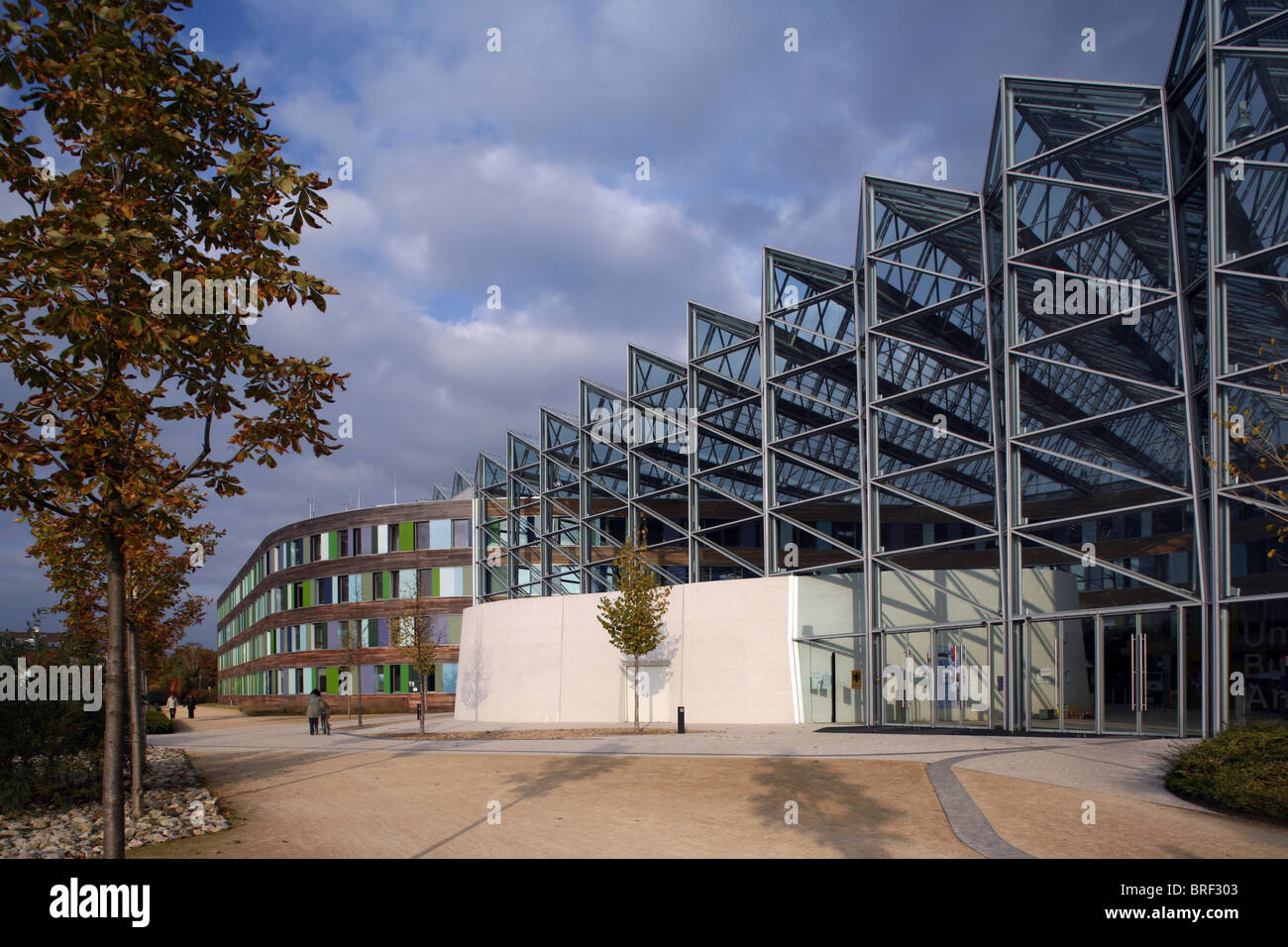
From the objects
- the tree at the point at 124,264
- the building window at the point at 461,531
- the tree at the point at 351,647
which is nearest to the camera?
the tree at the point at 124,264

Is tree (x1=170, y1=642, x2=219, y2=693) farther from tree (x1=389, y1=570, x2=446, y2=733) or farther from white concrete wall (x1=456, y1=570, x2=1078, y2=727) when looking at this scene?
white concrete wall (x1=456, y1=570, x2=1078, y2=727)

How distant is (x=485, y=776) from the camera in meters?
18.4

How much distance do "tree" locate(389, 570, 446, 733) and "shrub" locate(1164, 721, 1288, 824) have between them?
25.9 meters

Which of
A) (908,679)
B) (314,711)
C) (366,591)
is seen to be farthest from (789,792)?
(366,591)

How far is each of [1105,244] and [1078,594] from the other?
10321 mm

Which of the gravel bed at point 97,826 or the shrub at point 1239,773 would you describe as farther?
the gravel bed at point 97,826

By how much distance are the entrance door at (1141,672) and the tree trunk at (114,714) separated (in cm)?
2206

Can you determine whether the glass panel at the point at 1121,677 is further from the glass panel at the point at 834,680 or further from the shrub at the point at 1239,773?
the shrub at the point at 1239,773

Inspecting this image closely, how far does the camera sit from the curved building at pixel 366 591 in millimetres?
57847

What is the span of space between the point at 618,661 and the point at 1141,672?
20.1 m

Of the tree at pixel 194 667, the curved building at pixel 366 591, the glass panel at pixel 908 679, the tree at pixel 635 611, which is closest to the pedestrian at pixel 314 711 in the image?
the tree at pixel 635 611
